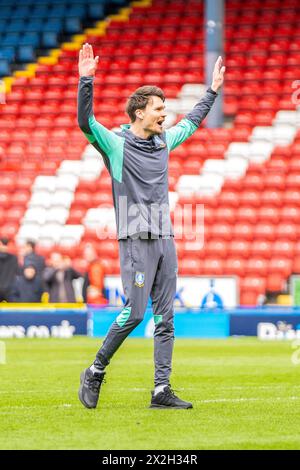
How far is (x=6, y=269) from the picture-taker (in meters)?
20.0

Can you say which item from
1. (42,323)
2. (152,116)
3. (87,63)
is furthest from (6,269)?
(87,63)

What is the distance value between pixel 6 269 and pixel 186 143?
796cm

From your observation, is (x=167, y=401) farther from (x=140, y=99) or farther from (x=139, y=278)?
(x=140, y=99)

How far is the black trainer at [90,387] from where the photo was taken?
8148 mm

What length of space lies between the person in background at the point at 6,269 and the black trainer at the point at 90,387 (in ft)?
38.8

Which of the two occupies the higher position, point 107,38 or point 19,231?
point 107,38

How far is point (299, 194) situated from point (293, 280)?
12.4 ft

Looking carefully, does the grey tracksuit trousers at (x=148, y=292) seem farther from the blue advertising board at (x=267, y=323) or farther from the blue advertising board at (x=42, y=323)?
the blue advertising board at (x=42, y=323)

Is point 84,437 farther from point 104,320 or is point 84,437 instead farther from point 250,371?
point 104,320

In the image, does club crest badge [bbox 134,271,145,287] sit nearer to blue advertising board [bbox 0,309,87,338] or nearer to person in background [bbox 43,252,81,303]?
blue advertising board [bbox 0,309,87,338]

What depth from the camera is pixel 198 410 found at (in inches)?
319

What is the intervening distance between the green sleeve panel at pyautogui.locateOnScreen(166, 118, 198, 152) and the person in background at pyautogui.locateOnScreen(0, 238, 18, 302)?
37.8 feet
